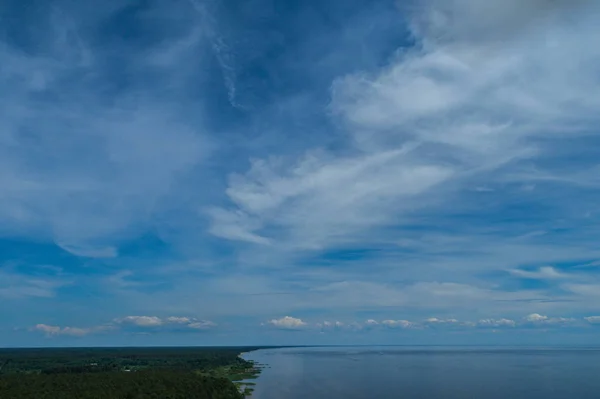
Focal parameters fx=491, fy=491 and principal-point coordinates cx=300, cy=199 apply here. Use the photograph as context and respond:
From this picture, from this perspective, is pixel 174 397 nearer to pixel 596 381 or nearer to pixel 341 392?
pixel 341 392

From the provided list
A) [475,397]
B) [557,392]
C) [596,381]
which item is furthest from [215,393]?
[596,381]

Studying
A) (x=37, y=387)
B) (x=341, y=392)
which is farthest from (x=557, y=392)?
(x=37, y=387)

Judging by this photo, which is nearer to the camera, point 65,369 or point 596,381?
point 596,381

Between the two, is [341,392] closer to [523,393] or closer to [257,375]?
[523,393]

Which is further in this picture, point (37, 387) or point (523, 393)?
point (523, 393)

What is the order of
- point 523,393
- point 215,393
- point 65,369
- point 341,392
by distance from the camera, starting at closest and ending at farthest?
point 215,393
point 523,393
point 341,392
point 65,369

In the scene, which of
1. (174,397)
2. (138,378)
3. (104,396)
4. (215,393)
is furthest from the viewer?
(138,378)
